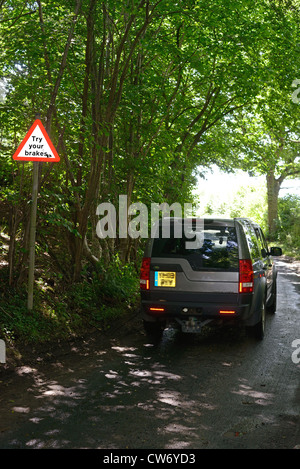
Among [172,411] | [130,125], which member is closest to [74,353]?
[172,411]

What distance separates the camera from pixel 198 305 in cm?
Answer: 803

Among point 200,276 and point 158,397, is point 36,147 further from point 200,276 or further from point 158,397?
point 158,397

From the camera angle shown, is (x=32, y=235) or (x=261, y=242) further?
(x=261, y=242)

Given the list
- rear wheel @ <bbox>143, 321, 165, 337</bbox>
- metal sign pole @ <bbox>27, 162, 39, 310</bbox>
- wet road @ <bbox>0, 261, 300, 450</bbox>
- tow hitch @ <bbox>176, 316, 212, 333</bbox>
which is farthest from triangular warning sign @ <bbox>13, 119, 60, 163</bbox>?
tow hitch @ <bbox>176, 316, 212, 333</bbox>

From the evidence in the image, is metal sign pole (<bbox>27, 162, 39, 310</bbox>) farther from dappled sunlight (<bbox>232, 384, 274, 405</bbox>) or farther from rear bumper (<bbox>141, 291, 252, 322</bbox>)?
dappled sunlight (<bbox>232, 384, 274, 405</bbox>)

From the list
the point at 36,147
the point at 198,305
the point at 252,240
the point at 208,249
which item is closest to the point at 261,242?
the point at 252,240

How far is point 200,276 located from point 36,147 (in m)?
3.09

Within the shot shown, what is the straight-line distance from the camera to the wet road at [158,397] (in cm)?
458

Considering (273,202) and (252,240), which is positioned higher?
(273,202)

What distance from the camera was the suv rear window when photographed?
26.4 ft

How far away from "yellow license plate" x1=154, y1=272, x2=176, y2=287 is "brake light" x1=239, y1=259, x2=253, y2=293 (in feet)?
3.31

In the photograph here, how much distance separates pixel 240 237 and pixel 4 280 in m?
3.93
